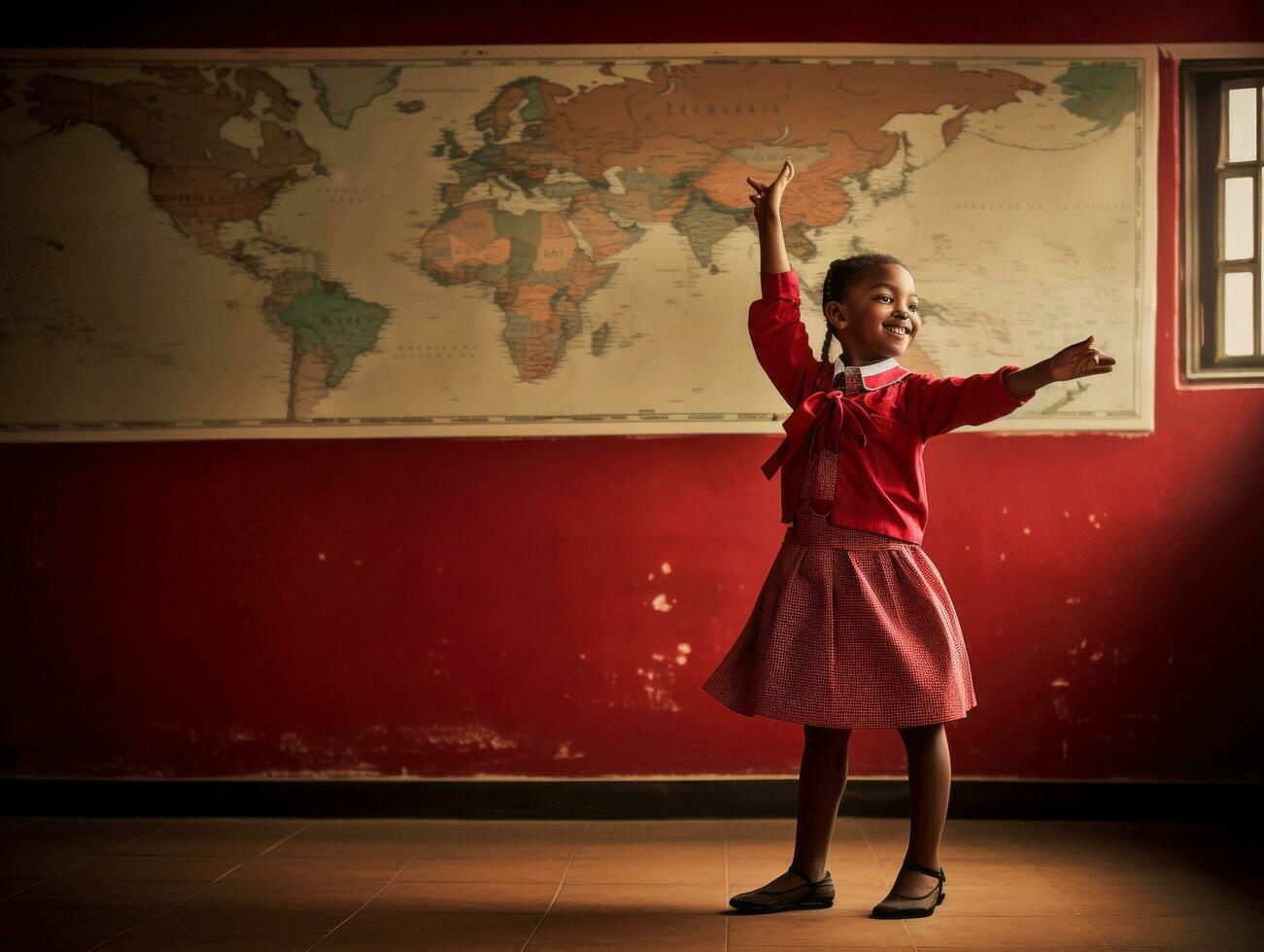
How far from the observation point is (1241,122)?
9.83 ft

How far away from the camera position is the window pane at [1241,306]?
2.99 meters

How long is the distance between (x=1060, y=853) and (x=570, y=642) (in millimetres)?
1323

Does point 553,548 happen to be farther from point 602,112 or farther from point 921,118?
point 921,118

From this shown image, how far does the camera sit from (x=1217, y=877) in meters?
2.45

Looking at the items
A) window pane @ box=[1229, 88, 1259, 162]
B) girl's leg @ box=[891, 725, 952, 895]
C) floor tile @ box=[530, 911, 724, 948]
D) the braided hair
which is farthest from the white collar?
window pane @ box=[1229, 88, 1259, 162]

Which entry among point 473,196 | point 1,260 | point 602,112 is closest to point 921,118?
point 602,112

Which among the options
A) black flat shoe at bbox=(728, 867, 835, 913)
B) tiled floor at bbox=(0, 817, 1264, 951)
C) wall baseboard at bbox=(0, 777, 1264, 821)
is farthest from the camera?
wall baseboard at bbox=(0, 777, 1264, 821)

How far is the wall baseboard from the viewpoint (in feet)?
9.68

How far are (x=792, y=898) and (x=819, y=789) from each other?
23 centimetres

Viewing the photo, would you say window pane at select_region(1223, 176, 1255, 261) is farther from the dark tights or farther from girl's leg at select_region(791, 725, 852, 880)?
girl's leg at select_region(791, 725, 852, 880)

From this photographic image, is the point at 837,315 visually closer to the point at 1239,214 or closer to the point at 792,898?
the point at 792,898

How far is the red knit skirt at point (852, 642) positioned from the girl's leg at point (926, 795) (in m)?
0.09

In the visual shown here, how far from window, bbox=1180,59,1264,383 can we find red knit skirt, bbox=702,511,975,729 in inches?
53.1

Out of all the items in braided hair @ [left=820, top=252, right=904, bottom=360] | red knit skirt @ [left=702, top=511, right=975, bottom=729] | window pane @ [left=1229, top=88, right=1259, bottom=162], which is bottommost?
red knit skirt @ [left=702, top=511, right=975, bottom=729]
